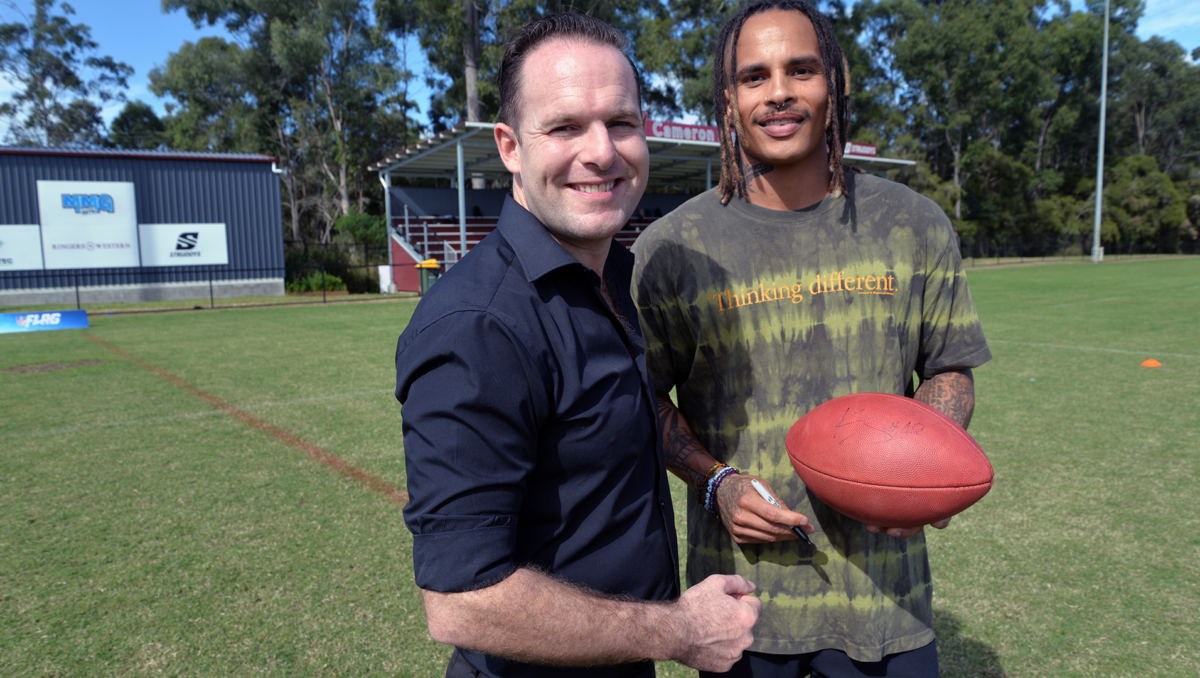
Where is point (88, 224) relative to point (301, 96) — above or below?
below

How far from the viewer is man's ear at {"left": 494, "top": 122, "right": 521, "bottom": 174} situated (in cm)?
143

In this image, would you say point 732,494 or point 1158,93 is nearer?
point 732,494

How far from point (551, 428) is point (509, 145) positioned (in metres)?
0.59

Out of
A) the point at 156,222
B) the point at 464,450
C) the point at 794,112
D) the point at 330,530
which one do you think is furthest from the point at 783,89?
the point at 156,222

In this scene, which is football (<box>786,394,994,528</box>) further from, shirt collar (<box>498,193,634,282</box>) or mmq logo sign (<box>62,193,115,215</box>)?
mmq logo sign (<box>62,193,115,215</box>)

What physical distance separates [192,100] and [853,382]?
4432 centimetres

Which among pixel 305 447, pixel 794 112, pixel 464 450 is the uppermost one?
pixel 794 112

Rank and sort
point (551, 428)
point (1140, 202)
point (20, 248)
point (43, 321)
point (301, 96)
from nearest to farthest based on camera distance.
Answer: point (551, 428) < point (43, 321) < point (20, 248) < point (301, 96) < point (1140, 202)

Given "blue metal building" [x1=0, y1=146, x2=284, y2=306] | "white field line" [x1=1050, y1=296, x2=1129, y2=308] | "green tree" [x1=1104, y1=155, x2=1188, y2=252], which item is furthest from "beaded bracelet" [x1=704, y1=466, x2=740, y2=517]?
"green tree" [x1=1104, y1=155, x2=1188, y2=252]

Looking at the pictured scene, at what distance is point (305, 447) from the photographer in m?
5.89

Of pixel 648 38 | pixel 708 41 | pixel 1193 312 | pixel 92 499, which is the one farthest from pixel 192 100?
pixel 1193 312

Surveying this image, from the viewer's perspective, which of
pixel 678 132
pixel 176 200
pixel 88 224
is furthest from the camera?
pixel 678 132

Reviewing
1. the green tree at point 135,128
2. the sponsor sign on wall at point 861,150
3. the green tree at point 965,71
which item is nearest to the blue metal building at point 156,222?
the sponsor sign on wall at point 861,150

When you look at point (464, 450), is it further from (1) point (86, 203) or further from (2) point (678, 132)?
(2) point (678, 132)
